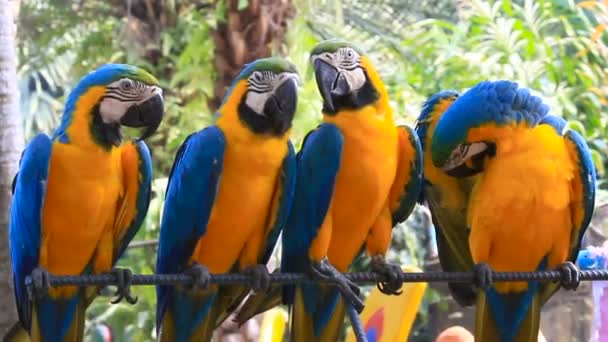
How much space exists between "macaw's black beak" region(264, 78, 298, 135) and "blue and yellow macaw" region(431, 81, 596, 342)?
0.22 m

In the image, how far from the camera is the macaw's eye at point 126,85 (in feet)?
4.17

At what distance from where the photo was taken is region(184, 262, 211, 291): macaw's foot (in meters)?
1.23

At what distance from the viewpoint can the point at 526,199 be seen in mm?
1341

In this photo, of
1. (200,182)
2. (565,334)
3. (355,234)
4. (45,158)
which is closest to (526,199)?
(355,234)

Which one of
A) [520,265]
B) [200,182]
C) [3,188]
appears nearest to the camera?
[200,182]

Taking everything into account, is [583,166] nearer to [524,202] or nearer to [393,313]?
[524,202]

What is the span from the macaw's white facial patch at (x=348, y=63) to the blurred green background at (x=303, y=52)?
1.14 metres

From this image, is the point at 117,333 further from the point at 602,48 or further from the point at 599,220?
the point at 602,48

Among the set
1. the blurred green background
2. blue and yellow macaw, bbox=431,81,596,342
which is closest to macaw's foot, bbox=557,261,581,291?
blue and yellow macaw, bbox=431,81,596,342

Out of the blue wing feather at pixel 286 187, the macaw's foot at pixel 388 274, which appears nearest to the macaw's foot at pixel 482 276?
the macaw's foot at pixel 388 274

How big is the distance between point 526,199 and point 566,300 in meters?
2.06

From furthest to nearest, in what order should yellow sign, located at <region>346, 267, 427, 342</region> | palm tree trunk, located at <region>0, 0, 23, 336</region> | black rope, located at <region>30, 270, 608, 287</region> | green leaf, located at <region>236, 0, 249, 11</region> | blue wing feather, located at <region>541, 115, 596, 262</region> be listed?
green leaf, located at <region>236, 0, 249, 11</region>, yellow sign, located at <region>346, 267, 427, 342</region>, palm tree trunk, located at <region>0, 0, 23, 336</region>, blue wing feather, located at <region>541, 115, 596, 262</region>, black rope, located at <region>30, 270, 608, 287</region>

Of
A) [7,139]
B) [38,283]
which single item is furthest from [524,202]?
[7,139]

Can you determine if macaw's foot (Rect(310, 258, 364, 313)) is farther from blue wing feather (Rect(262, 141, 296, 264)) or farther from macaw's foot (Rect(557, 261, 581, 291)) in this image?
macaw's foot (Rect(557, 261, 581, 291))
